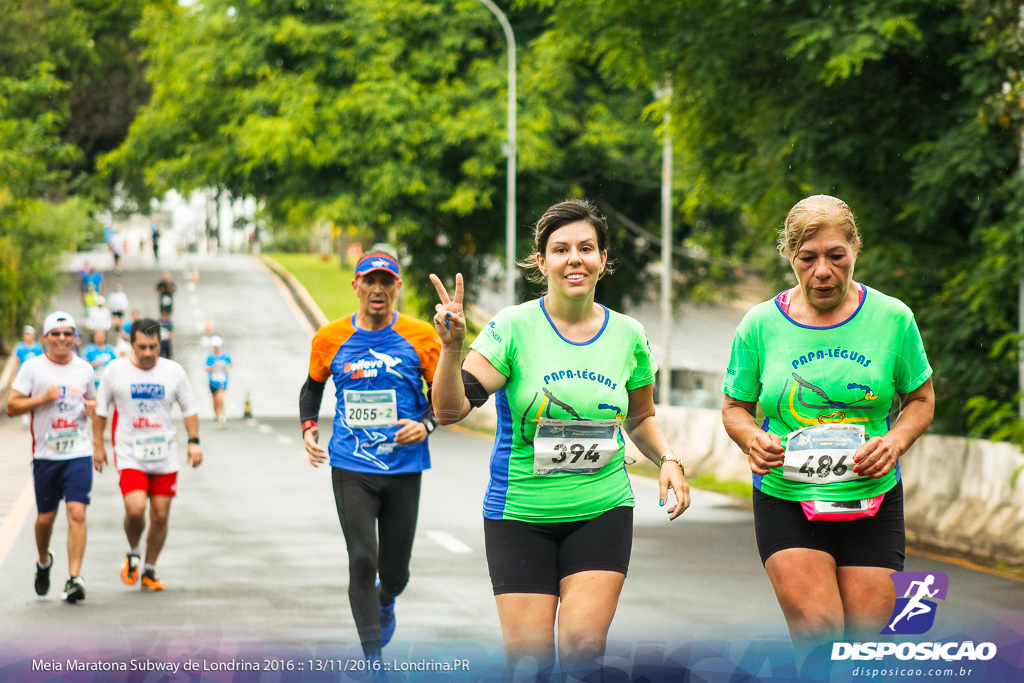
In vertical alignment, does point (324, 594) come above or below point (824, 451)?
below

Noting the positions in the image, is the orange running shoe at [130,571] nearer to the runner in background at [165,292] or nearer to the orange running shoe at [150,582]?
the orange running shoe at [150,582]

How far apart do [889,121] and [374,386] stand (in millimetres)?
7861

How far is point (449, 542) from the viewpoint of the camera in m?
11.4

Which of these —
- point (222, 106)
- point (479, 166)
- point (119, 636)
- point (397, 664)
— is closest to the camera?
point (397, 664)

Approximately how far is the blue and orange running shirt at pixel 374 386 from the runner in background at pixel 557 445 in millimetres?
2143

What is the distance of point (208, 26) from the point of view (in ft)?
108

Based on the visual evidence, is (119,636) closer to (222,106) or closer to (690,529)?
(690,529)

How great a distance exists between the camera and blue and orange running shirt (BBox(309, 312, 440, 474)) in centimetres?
660

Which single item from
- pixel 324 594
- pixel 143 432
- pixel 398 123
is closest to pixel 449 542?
pixel 324 594

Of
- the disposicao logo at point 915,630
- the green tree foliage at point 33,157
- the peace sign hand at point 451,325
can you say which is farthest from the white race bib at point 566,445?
the green tree foliage at point 33,157

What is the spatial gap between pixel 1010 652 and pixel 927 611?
0.27 meters

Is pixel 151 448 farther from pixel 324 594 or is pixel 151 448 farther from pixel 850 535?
pixel 850 535

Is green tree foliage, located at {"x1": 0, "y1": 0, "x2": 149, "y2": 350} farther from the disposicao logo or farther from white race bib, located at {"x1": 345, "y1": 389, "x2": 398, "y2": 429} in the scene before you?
the disposicao logo

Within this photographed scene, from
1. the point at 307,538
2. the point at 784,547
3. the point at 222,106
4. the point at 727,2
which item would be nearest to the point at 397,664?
the point at 784,547
